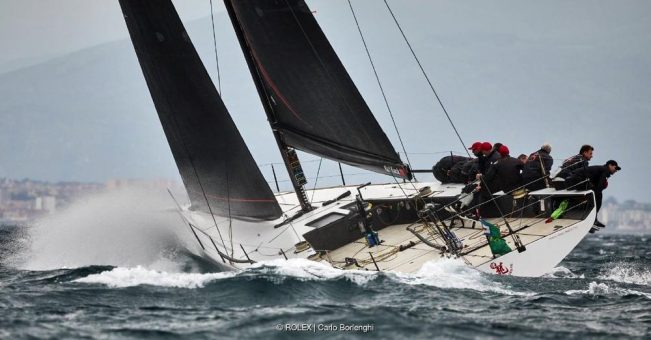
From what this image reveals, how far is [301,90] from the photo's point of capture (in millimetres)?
12117

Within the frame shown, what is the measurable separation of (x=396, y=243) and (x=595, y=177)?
2.99m

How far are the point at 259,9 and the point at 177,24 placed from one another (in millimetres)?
1494

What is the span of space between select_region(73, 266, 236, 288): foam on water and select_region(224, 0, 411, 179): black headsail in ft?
9.11

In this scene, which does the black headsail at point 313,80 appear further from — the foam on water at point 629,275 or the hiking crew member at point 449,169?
the foam on water at point 629,275

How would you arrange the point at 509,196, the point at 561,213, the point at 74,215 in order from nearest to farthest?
the point at 561,213
the point at 509,196
the point at 74,215

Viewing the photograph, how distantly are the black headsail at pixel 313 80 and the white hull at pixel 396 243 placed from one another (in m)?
1.08

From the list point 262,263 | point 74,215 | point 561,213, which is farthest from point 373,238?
point 74,215

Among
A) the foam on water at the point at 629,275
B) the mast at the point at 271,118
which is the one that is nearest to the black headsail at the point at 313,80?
the mast at the point at 271,118

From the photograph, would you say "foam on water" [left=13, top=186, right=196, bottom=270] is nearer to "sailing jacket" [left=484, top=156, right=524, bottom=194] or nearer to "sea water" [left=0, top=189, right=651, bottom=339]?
"sea water" [left=0, top=189, right=651, bottom=339]

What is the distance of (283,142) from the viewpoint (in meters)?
12.7

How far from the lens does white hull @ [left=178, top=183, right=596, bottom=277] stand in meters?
10.3

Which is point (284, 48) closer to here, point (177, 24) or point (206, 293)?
point (177, 24)

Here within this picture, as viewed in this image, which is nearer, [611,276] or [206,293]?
[206,293]

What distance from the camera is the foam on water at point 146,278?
10.1 meters
